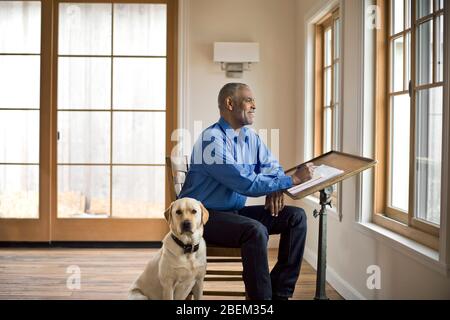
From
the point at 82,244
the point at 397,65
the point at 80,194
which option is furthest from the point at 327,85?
the point at 82,244

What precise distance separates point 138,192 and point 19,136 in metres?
1.14

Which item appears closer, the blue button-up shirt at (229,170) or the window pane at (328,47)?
the blue button-up shirt at (229,170)

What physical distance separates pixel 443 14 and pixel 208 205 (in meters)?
1.35

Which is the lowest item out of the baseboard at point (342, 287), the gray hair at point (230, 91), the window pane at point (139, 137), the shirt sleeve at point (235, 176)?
the baseboard at point (342, 287)

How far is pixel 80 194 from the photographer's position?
5.53 m

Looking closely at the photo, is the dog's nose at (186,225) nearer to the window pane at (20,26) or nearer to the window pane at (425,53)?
the window pane at (425,53)

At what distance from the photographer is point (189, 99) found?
5.45 metres

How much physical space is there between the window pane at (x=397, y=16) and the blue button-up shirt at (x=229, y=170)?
37.7 inches

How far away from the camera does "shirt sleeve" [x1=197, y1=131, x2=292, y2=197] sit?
9.29ft

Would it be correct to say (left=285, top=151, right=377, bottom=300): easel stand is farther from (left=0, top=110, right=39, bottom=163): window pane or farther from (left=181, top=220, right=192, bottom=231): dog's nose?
(left=0, top=110, right=39, bottom=163): window pane

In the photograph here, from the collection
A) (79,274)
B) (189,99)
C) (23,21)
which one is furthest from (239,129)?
(23,21)

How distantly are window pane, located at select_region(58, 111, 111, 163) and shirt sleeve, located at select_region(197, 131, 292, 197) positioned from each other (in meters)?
2.78

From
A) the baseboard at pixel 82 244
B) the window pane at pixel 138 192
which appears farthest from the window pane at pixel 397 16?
the baseboard at pixel 82 244

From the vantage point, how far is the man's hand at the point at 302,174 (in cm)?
303
